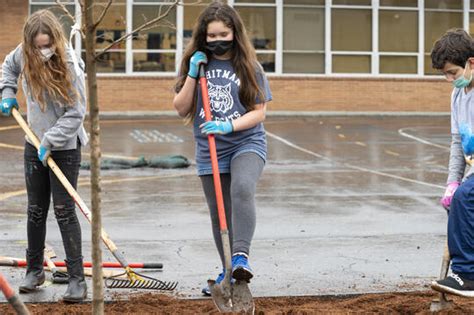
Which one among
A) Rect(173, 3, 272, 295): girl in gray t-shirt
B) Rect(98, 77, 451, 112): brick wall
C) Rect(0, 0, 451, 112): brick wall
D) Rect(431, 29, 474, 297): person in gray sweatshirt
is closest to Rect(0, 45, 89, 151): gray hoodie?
Rect(173, 3, 272, 295): girl in gray t-shirt

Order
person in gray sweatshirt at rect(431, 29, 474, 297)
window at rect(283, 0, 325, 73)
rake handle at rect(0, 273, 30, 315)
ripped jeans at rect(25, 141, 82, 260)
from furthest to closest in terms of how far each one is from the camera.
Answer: window at rect(283, 0, 325, 73) < ripped jeans at rect(25, 141, 82, 260) < person in gray sweatshirt at rect(431, 29, 474, 297) < rake handle at rect(0, 273, 30, 315)

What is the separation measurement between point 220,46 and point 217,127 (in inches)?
21.2

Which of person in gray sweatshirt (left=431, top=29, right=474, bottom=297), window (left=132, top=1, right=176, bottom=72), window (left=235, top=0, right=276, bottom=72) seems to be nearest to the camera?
person in gray sweatshirt (left=431, top=29, right=474, bottom=297)

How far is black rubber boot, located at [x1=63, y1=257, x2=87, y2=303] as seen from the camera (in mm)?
6379

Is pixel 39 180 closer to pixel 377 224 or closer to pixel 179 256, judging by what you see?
pixel 179 256

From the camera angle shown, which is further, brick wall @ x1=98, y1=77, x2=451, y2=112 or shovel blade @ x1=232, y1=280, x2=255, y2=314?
brick wall @ x1=98, y1=77, x2=451, y2=112

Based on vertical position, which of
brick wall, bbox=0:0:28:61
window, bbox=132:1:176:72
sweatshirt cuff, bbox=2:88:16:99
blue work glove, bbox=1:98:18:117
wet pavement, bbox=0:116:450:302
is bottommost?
wet pavement, bbox=0:116:450:302

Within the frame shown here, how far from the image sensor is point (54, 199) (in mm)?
6664

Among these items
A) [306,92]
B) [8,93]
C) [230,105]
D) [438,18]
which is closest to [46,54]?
[8,93]

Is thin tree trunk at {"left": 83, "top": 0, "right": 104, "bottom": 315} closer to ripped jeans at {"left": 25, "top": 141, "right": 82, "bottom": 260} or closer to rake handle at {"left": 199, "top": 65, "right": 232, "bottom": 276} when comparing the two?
rake handle at {"left": 199, "top": 65, "right": 232, "bottom": 276}

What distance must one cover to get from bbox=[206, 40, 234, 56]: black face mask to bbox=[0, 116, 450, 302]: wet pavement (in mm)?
1650

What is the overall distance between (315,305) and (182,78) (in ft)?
5.68

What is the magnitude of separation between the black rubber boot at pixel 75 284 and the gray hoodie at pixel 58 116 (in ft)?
2.57

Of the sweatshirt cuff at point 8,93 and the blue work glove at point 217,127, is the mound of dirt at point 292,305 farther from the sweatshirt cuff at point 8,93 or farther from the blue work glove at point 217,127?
the sweatshirt cuff at point 8,93
